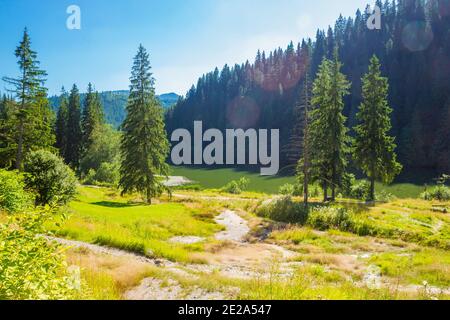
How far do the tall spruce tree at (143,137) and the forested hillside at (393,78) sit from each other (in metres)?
61.3

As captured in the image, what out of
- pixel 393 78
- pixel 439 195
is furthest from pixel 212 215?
pixel 393 78

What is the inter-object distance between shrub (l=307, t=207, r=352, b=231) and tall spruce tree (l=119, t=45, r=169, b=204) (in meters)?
19.4

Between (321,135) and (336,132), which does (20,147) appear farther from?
A: (336,132)

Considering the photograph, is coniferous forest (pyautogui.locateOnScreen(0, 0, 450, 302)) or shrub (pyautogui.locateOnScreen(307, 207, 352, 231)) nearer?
coniferous forest (pyautogui.locateOnScreen(0, 0, 450, 302))

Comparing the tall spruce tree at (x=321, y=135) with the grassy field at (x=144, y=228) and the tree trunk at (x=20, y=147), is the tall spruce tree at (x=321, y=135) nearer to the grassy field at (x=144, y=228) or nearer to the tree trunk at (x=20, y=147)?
the grassy field at (x=144, y=228)

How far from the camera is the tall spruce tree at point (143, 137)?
3781 centimetres

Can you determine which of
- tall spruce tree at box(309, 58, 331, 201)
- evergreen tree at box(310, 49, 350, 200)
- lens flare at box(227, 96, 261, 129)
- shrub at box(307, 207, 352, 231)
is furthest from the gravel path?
lens flare at box(227, 96, 261, 129)

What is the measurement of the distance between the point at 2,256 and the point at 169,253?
1120cm

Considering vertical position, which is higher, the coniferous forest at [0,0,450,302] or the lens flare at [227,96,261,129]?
the lens flare at [227,96,261,129]

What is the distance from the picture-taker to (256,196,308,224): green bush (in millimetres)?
29181

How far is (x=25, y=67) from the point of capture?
38969mm

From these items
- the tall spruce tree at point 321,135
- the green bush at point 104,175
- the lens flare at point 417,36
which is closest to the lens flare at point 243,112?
the lens flare at point 417,36

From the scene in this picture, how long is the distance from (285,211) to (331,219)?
191 inches

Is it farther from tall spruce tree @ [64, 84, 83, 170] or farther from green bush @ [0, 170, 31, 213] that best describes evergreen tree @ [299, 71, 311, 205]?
tall spruce tree @ [64, 84, 83, 170]
